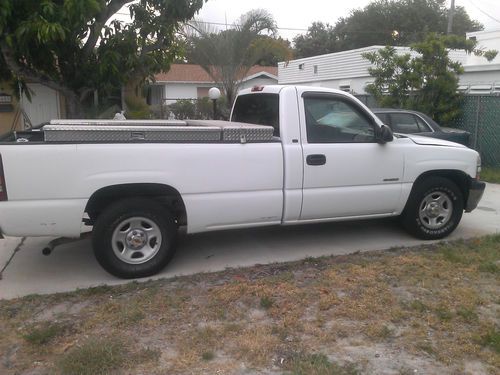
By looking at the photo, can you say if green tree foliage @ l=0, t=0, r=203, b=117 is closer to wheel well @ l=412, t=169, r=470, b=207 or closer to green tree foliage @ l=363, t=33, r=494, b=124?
wheel well @ l=412, t=169, r=470, b=207

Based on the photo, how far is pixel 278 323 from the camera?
397 centimetres

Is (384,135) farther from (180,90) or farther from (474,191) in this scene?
(180,90)

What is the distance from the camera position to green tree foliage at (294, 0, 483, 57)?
4547 centimetres

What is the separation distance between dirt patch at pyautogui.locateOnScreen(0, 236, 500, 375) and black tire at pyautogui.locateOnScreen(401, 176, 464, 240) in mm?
929

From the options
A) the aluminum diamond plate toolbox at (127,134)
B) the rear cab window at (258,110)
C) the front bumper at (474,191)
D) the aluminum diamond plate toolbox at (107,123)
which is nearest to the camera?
the aluminum diamond plate toolbox at (127,134)

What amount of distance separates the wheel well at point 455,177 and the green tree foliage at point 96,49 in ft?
15.2

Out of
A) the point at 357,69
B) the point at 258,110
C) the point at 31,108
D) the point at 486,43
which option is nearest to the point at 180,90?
the point at 357,69

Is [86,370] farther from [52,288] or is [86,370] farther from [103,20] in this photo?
[103,20]

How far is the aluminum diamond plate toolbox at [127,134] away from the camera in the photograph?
4.52m

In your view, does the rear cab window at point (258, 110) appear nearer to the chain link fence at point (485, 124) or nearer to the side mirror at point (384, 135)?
the side mirror at point (384, 135)

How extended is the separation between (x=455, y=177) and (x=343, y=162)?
1737mm

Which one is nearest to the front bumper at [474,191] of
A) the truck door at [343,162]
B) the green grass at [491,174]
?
the truck door at [343,162]

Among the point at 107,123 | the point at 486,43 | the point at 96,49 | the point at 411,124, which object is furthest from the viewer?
the point at 486,43

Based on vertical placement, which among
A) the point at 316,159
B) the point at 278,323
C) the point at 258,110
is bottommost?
the point at 278,323
